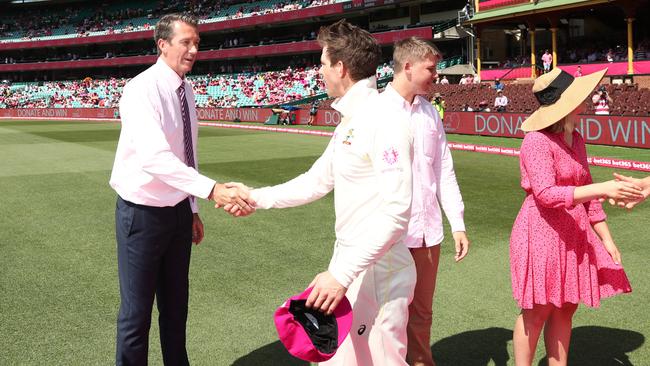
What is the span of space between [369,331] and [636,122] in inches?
676

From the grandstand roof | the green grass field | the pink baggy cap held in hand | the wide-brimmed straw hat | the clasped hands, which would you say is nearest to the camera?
the pink baggy cap held in hand

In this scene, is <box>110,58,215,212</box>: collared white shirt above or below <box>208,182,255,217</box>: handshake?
above

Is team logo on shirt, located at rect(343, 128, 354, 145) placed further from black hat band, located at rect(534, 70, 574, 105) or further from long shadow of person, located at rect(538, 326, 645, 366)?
long shadow of person, located at rect(538, 326, 645, 366)

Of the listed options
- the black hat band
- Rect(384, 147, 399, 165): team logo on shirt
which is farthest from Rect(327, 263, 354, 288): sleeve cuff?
the black hat band

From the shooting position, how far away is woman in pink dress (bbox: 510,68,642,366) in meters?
3.45

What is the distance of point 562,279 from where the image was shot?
3.52 meters

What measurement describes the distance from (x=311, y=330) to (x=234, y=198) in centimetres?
118

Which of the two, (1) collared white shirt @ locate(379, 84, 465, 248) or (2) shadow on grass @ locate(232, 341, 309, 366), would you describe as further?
(2) shadow on grass @ locate(232, 341, 309, 366)

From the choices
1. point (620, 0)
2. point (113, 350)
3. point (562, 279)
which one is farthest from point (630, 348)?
point (620, 0)

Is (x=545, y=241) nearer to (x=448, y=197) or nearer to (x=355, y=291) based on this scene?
(x=448, y=197)

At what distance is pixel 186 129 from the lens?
151 inches

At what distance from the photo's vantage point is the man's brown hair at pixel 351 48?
9.19 feet

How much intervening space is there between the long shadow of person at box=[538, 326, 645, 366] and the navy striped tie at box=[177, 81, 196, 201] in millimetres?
2768

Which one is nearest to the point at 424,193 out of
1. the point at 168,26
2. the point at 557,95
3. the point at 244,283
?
the point at 557,95
